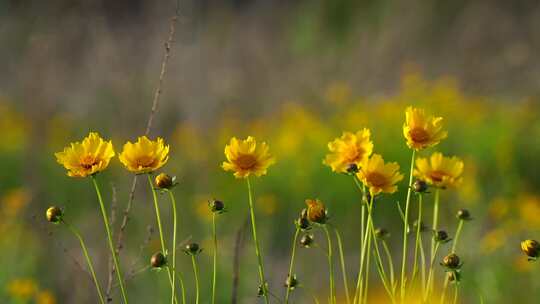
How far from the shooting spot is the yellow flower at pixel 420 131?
1.08 m

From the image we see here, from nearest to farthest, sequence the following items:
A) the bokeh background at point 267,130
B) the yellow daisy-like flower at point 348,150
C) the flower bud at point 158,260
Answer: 1. the flower bud at point 158,260
2. the yellow daisy-like flower at point 348,150
3. the bokeh background at point 267,130

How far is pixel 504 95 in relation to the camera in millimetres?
6070

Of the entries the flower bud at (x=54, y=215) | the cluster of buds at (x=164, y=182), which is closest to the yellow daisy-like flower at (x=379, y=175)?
the cluster of buds at (x=164, y=182)

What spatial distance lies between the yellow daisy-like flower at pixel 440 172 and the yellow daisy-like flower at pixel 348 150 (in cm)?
8

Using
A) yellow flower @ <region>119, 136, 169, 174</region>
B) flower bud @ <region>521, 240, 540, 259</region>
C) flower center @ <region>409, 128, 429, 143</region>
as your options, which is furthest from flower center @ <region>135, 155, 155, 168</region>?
flower bud @ <region>521, 240, 540, 259</region>

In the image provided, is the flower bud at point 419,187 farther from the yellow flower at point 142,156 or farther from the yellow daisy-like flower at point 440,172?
the yellow flower at point 142,156

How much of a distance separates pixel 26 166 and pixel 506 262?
1512mm

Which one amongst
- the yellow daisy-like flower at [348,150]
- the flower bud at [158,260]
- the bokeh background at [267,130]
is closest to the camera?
the flower bud at [158,260]

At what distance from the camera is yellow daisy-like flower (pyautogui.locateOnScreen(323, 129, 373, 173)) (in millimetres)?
1137

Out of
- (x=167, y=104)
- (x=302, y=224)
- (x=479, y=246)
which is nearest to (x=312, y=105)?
(x=167, y=104)

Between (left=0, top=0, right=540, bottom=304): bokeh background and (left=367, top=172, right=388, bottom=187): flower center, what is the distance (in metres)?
0.27

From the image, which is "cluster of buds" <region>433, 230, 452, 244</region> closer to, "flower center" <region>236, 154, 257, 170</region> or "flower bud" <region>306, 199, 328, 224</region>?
"flower bud" <region>306, 199, 328, 224</region>

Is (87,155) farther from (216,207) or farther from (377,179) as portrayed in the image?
(377,179)

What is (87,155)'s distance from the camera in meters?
1.07
